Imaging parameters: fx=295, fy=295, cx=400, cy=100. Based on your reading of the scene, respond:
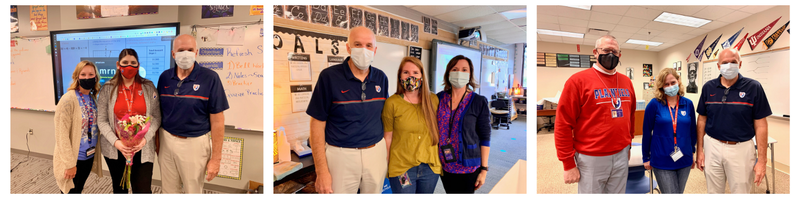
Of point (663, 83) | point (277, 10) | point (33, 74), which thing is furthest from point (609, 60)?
point (33, 74)

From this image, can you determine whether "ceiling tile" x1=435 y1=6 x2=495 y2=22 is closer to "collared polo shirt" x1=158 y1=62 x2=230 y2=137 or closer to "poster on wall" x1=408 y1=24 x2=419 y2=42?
"poster on wall" x1=408 y1=24 x2=419 y2=42

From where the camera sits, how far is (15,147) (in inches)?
80.0

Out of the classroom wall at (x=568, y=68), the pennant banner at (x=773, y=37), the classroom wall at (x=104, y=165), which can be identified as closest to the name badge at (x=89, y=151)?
the classroom wall at (x=104, y=165)

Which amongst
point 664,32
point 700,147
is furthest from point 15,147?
point 700,147

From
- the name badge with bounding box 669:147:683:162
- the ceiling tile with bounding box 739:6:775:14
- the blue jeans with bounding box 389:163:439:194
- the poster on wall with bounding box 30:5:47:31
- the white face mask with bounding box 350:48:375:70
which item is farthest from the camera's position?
the poster on wall with bounding box 30:5:47:31

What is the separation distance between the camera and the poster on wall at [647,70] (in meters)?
1.88

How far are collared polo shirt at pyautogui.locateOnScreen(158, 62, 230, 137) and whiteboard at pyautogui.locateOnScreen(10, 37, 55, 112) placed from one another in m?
1.00

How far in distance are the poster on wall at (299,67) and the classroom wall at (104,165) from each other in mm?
665

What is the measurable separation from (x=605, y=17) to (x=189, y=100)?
2.60 m

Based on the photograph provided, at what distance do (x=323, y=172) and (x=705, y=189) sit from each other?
2.56 m

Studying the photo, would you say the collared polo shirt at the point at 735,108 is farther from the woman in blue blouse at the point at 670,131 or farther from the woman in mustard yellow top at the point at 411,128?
the woman in mustard yellow top at the point at 411,128

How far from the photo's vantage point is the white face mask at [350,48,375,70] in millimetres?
1604

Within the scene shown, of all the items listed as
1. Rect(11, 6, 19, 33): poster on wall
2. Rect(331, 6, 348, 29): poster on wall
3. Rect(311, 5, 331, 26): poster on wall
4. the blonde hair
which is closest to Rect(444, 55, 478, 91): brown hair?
Rect(331, 6, 348, 29): poster on wall
